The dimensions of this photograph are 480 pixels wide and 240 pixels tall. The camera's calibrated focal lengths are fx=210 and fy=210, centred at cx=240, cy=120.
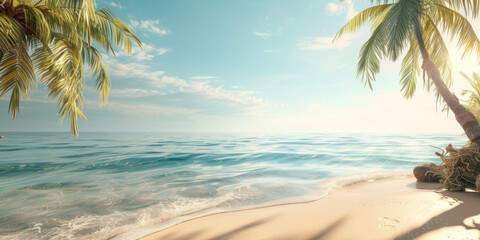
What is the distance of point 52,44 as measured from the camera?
6.86 metres

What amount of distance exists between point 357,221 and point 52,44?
955cm

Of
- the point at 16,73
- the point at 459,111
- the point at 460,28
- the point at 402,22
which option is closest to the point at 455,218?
the point at 459,111

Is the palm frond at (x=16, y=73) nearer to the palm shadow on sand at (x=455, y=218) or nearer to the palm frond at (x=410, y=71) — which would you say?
the palm shadow on sand at (x=455, y=218)

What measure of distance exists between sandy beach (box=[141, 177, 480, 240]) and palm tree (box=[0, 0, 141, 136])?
4.41 metres

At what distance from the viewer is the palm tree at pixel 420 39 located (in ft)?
16.9

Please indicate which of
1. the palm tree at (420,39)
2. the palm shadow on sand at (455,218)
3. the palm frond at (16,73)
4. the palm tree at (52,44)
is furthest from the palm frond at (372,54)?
the palm frond at (16,73)

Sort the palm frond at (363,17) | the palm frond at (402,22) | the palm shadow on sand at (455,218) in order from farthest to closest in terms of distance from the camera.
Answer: the palm frond at (363,17)
the palm frond at (402,22)
the palm shadow on sand at (455,218)

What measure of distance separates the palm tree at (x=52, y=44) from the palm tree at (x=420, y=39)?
7.30 meters

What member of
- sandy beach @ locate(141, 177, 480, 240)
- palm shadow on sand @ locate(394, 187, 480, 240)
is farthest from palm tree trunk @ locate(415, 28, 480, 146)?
palm shadow on sand @ locate(394, 187, 480, 240)

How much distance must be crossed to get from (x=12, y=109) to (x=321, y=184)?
9.55 metres

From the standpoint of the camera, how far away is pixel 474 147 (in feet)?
Answer: 14.4

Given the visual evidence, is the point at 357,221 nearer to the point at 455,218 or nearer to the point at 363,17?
the point at 455,218

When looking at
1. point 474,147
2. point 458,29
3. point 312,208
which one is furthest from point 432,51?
point 312,208

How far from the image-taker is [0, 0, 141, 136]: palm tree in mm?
5155
